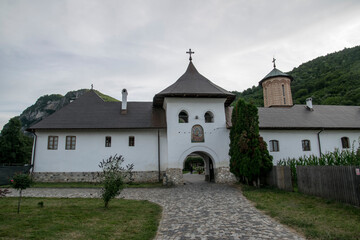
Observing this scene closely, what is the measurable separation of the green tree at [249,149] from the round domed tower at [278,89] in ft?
40.4

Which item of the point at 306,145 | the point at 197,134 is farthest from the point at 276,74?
the point at 197,134

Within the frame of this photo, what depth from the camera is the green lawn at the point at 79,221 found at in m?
5.45

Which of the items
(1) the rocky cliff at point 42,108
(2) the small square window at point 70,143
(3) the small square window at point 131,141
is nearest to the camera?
(2) the small square window at point 70,143

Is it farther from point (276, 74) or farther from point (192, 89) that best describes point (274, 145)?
point (276, 74)

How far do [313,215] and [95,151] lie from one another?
14.7m

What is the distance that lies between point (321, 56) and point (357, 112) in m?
47.1

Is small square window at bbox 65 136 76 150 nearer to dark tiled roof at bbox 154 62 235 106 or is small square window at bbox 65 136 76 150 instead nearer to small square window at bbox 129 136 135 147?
small square window at bbox 129 136 135 147

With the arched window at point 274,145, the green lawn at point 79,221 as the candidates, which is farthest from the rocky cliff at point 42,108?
the green lawn at point 79,221

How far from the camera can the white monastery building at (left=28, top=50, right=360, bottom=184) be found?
55.3 feet

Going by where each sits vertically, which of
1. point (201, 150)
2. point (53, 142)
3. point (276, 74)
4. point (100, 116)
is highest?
point (276, 74)

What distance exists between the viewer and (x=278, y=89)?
25.9 metres

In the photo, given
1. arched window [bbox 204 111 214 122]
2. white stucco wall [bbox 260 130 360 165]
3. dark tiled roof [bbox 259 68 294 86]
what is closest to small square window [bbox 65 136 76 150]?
arched window [bbox 204 111 214 122]

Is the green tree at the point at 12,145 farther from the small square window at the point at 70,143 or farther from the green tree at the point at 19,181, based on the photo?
the green tree at the point at 19,181

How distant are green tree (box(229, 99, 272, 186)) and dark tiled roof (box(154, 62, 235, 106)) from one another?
262cm
